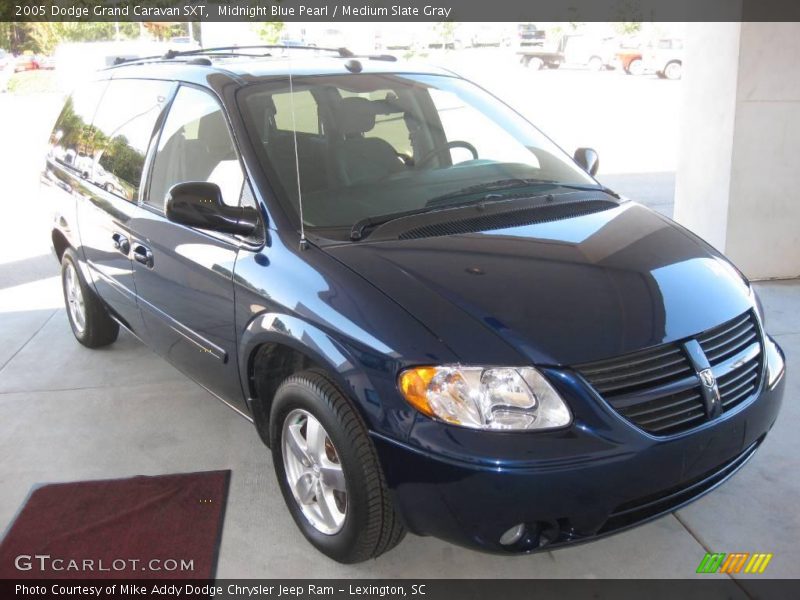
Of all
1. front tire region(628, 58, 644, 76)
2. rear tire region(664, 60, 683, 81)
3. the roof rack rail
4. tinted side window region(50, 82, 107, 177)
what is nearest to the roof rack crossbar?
the roof rack rail

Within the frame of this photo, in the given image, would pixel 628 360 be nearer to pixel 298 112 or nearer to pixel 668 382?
pixel 668 382

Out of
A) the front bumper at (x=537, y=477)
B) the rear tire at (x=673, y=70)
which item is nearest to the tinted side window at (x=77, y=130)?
the front bumper at (x=537, y=477)

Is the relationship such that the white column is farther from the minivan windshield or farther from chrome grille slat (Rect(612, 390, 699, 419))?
chrome grille slat (Rect(612, 390, 699, 419))

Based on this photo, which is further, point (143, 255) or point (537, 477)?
point (143, 255)

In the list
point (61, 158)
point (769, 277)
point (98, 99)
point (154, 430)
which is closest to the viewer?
point (154, 430)

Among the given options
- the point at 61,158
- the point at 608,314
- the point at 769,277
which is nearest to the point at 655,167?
the point at 769,277

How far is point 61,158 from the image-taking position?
503 cm

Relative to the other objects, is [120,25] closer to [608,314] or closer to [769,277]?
[769,277]

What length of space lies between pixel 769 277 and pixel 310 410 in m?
4.65

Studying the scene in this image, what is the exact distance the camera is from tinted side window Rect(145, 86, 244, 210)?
10.7ft

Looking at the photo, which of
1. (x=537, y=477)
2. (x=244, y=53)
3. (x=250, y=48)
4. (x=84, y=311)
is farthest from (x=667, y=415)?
(x=84, y=311)

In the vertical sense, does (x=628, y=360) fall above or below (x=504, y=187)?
below

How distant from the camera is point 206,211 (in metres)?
2.94

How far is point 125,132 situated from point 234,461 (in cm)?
180
